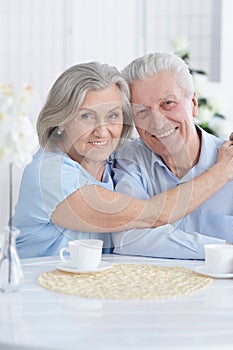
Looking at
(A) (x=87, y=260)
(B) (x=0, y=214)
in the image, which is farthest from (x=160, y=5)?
(A) (x=87, y=260)

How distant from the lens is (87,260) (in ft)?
5.75

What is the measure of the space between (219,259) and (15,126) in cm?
66

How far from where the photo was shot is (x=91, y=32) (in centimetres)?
516

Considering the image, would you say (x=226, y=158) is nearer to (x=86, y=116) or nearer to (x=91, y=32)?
(x=86, y=116)

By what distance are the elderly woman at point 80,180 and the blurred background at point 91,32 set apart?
3.05 metres

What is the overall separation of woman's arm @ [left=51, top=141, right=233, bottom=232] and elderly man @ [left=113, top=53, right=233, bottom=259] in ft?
0.27

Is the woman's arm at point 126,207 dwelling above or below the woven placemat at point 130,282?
above

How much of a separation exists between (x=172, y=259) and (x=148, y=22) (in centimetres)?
345

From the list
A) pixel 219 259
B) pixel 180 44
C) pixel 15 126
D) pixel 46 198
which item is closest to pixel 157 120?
pixel 46 198

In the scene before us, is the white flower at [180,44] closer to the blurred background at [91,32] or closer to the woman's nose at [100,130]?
the blurred background at [91,32]

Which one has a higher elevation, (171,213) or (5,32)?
(5,32)

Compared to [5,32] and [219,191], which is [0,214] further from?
[219,191]

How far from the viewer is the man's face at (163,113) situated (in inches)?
88.8

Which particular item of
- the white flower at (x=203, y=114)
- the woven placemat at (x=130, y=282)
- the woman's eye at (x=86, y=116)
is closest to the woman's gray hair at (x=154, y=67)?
the woman's eye at (x=86, y=116)
